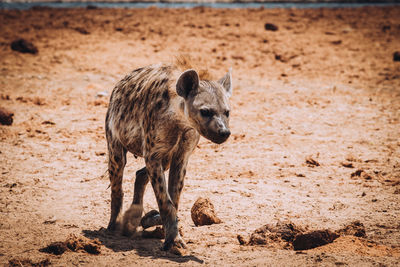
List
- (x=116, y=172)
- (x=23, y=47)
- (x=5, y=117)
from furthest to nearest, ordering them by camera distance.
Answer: (x=23, y=47), (x=5, y=117), (x=116, y=172)

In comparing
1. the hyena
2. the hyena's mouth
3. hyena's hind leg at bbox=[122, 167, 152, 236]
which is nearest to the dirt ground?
hyena's hind leg at bbox=[122, 167, 152, 236]

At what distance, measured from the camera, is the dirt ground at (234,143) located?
368 centimetres

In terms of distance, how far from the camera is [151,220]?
396cm

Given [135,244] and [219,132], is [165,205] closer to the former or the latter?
[135,244]

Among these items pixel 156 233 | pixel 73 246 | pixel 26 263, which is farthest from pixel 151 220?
pixel 26 263

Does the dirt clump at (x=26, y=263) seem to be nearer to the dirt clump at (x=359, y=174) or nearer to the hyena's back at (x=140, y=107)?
the hyena's back at (x=140, y=107)

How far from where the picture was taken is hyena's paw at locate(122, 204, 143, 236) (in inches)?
158

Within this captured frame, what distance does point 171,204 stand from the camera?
3.54 meters

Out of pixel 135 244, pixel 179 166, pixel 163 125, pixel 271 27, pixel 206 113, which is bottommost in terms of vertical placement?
pixel 135 244

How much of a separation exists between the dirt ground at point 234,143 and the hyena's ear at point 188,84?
0.95 meters

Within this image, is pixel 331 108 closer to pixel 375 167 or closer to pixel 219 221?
pixel 375 167

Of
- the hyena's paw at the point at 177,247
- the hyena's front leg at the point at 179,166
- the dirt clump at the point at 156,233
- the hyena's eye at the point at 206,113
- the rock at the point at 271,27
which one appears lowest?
the dirt clump at the point at 156,233

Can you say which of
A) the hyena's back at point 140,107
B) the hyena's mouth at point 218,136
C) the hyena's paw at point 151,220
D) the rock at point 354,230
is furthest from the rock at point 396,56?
the hyena's mouth at point 218,136

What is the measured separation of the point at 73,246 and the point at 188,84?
1496 millimetres
